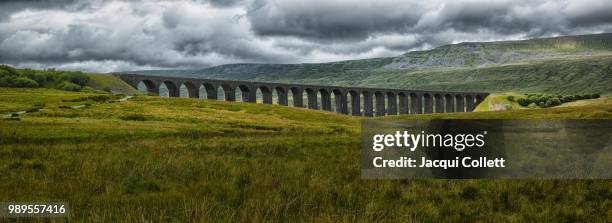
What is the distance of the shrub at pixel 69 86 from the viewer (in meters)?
113

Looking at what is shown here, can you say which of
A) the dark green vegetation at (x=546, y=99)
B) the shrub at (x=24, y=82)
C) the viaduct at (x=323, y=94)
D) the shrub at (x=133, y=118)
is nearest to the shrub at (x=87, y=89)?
the viaduct at (x=323, y=94)

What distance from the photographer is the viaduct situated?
114500mm

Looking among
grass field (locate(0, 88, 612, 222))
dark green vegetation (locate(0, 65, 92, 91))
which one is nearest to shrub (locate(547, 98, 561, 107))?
dark green vegetation (locate(0, 65, 92, 91))

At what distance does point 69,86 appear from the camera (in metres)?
113

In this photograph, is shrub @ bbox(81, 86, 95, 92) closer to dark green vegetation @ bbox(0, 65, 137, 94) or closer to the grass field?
dark green vegetation @ bbox(0, 65, 137, 94)

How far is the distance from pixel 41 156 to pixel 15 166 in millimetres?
2776

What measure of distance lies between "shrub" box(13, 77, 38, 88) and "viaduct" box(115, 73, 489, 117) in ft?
62.3

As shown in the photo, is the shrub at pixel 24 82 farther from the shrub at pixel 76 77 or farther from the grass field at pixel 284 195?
the grass field at pixel 284 195

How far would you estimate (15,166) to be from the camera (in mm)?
11414

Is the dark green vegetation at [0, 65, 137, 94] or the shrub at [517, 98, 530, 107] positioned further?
the shrub at [517, 98, 530, 107]

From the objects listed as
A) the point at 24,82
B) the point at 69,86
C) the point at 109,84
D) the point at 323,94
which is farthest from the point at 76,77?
the point at 323,94

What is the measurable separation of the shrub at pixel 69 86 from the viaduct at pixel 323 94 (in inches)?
392

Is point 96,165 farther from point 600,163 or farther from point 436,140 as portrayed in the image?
point 600,163

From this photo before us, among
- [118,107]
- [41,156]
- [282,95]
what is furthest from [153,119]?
[282,95]
